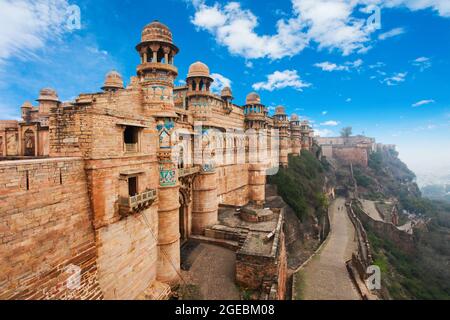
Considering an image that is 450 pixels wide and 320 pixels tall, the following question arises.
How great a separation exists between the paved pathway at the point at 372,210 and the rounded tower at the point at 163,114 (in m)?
42.3

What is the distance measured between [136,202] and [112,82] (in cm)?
1626

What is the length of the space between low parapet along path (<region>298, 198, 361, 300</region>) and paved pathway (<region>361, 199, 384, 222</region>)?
1518cm

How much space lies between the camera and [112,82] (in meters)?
20.8

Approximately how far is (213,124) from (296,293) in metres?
13.5

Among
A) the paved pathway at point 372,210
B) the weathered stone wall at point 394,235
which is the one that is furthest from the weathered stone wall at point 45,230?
the paved pathway at point 372,210

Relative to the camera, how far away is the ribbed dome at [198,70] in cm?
1659

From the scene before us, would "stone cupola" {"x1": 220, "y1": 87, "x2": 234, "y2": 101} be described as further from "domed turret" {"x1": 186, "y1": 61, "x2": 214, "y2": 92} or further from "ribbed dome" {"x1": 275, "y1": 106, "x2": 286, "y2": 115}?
"ribbed dome" {"x1": 275, "y1": 106, "x2": 286, "y2": 115}

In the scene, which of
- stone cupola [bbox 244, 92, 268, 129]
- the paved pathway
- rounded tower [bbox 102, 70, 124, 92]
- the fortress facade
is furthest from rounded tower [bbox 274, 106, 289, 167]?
rounded tower [bbox 102, 70, 124, 92]

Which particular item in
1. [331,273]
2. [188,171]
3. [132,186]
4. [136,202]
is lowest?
[331,273]

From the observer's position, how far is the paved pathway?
41.8m

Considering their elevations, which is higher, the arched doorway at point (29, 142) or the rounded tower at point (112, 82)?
the rounded tower at point (112, 82)

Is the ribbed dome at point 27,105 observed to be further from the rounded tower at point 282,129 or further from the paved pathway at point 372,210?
the paved pathway at point 372,210

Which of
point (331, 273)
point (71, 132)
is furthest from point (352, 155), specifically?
point (71, 132)

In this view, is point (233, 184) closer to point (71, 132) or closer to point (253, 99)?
point (253, 99)
